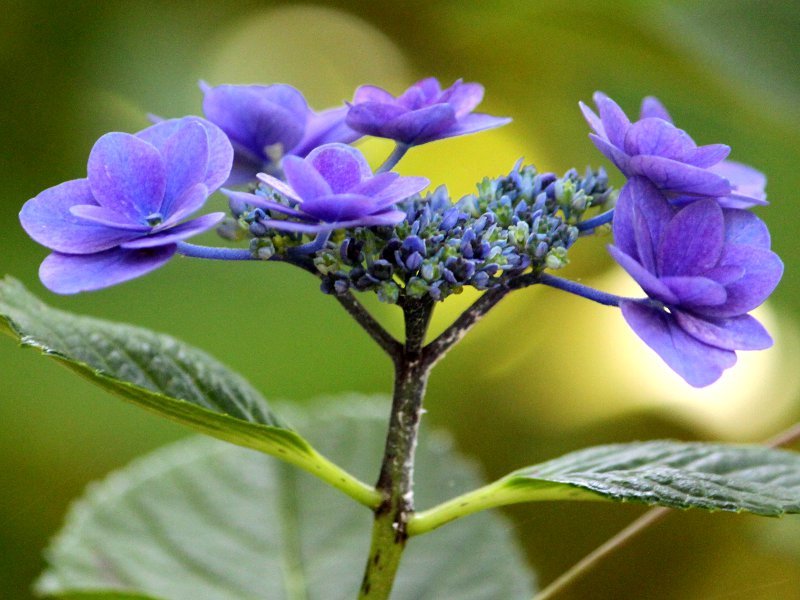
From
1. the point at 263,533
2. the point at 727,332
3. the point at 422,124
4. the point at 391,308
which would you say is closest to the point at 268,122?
the point at 422,124

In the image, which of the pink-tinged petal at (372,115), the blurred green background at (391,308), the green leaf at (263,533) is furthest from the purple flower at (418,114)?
the blurred green background at (391,308)

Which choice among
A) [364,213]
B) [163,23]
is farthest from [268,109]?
[163,23]

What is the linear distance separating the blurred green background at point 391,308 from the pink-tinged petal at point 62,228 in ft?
3.24

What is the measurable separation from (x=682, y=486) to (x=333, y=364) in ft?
4.16

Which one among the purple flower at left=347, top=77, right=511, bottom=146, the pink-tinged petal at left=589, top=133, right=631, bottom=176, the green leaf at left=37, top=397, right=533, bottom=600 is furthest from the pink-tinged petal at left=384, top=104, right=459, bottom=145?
the green leaf at left=37, top=397, right=533, bottom=600

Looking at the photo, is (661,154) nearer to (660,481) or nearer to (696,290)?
(696,290)

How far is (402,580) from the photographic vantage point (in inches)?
42.4

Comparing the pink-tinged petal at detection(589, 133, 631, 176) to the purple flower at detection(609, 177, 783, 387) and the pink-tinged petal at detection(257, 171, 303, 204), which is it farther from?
the pink-tinged petal at detection(257, 171, 303, 204)

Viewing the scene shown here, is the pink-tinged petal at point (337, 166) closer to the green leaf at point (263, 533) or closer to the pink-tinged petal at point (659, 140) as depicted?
the pink-tinged petal at point (659, 140)

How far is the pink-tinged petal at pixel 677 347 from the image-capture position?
1.62ft

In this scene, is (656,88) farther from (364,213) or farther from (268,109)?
(364,213)

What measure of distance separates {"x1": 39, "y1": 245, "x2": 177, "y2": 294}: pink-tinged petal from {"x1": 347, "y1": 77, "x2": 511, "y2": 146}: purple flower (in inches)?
6.5

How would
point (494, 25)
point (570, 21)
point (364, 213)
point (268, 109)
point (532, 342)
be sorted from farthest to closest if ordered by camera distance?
point (532, 342), point (494, 25), point (570, 21), point (268, 109), point (364, 213)

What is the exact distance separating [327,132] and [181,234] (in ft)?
0.75
